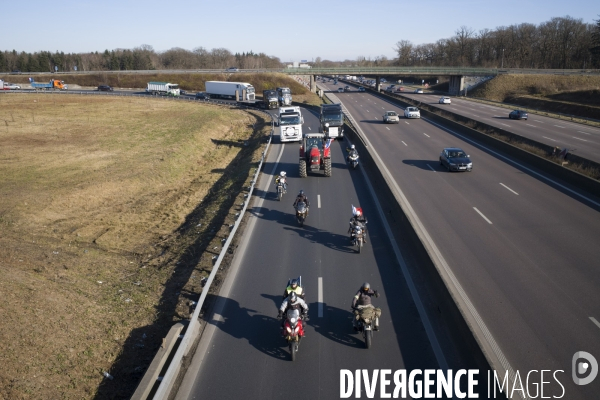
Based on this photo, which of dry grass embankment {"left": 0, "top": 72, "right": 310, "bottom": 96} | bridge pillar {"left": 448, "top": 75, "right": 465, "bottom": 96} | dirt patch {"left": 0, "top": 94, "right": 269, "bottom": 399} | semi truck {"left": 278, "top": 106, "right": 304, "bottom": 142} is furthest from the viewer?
dry grass embankment {"left": 0, "top": 72, "right": 310, "bottom": 96}

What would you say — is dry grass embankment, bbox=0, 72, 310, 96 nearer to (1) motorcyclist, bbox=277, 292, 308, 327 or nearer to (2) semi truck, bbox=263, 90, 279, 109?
(2) semi truck, bbox=263, 90, 279, 109

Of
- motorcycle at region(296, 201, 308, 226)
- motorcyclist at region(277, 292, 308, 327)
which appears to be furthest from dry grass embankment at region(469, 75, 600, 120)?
motorcyclist at region(277, 292, 308, 327)

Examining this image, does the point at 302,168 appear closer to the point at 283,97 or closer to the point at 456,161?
the point at 456,161

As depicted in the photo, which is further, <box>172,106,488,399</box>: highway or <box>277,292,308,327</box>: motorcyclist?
<box>277,292,308,327</box>: motorcyclist

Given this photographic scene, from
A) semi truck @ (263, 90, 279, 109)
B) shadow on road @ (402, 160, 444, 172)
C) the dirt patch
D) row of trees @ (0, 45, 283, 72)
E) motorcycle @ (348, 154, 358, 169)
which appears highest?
row of trees @ (0, 45, 283, 72)

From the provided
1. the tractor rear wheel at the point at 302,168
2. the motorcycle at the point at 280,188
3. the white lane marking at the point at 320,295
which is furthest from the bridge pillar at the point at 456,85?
the white lane marking at the point at 320,295

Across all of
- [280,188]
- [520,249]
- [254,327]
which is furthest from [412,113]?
[254,327]

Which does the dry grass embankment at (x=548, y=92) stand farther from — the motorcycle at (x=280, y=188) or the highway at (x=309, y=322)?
the highway at (x=309, y=322)
